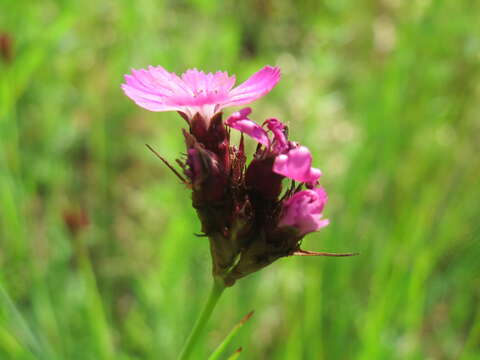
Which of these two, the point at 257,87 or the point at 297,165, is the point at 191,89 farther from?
the point at 297,165

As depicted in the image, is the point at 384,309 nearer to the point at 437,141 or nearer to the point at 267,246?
the point at 267,246

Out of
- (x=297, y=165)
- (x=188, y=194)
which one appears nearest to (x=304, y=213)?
(x=297, y=165)

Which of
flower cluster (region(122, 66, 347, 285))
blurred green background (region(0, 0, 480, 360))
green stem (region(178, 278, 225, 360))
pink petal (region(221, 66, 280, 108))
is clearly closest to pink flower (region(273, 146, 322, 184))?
flower cluster (region(122, 66, 347, 285))

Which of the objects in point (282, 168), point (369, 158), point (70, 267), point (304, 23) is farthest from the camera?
point (304, 23)

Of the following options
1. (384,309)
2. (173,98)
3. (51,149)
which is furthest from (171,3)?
(173,98)

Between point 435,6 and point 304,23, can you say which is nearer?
point 435,6

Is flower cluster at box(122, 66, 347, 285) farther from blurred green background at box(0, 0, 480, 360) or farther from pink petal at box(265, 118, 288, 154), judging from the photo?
blurred green background at box(0, 0, 480, 360)

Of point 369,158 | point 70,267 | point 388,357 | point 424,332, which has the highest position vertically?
point 369,158
